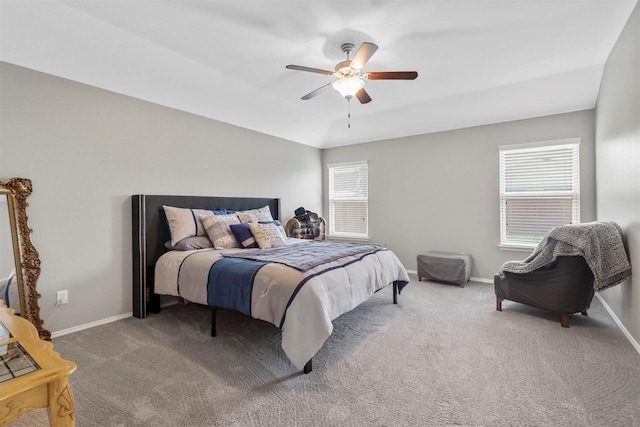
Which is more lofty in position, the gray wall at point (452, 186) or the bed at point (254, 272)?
the gray wall at point (452, 186)

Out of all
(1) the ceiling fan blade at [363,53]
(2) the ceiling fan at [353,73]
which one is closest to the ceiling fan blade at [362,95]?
(2) the ceiling fan at [353,73]

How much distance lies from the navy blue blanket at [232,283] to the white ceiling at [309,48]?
2036mm

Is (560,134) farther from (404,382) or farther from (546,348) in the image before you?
(404,382)

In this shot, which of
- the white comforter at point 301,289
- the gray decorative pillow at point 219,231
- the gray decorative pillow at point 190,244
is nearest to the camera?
the white comforter at point 301,289

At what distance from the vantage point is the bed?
213cm

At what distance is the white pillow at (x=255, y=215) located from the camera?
398 cm

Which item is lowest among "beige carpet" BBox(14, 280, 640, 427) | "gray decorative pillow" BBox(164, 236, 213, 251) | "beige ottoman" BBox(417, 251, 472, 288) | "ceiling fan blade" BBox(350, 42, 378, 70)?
"beige carpet" BBox(14, 280, 640, 427)

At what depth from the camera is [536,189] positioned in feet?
13.7

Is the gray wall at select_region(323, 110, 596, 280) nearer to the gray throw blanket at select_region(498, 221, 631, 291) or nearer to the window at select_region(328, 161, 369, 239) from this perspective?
the window at select_region(328, 161, 369, 239)

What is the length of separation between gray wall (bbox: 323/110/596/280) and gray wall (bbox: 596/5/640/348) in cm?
68

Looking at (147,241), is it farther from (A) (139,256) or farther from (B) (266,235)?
(B) (266,235)

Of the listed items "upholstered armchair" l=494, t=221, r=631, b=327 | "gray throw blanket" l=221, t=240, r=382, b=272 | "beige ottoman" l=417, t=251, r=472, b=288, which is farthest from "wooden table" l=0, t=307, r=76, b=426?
"beige ottoman" l=417, t=251, r=472, b=288

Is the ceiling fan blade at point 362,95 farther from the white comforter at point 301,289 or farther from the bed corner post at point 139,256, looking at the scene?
the bed corner post at point 139,256

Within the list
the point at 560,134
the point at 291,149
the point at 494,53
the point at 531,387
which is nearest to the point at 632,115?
the point at 494,53
